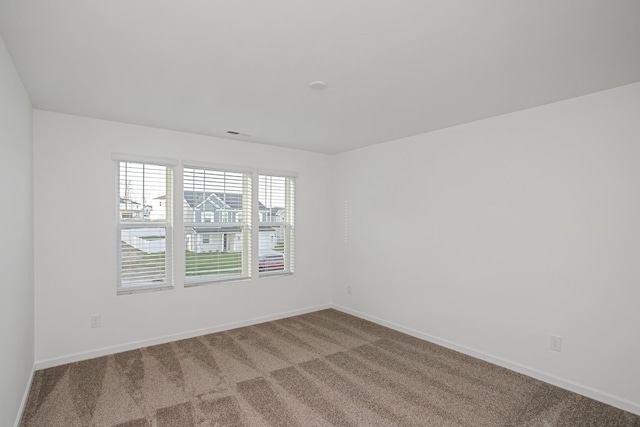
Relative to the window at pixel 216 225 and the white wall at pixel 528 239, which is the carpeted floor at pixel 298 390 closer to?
the white wall at pixel 528 239

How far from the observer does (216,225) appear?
14.4 ft

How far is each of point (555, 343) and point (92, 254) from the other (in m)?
4.57

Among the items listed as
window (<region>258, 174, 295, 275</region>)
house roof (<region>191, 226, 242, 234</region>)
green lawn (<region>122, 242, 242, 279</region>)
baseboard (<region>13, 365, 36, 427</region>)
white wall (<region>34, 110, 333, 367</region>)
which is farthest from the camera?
window (<region>258, 174, 295, 275</region>)

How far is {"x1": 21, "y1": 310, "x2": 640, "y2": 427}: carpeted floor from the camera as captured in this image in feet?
7.99

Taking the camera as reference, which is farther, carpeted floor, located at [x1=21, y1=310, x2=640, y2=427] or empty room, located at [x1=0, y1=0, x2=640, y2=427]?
carpeted floor, located at [x1=21, y1=310, x2=640, y2=427]

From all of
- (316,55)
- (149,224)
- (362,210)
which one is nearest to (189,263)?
(149,224)

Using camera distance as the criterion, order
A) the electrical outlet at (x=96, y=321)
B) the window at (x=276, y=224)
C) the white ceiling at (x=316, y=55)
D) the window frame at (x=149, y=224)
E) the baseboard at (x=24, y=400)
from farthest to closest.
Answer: the window at (x=276, y=224) < the window frame at (x=149, y=224) < the electrical outlet at (x=96, y=321) < the baseboard at (x=24, y=400) < the white ceiling at (x=316, y=55)

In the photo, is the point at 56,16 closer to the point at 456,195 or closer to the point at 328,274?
the point at 456,195

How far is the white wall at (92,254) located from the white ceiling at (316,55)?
355 millimetres

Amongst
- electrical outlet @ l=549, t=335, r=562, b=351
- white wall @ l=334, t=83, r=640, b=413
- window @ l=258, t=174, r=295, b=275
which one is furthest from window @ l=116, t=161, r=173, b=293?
electrical outlet @ l=549, t=335, r=562, b=351

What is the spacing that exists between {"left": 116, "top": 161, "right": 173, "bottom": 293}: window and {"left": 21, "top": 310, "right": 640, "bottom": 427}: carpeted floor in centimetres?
80

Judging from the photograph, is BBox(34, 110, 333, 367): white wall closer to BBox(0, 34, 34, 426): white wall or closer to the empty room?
the empty room

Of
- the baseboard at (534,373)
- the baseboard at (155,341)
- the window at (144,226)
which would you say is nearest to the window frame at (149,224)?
the window at (144,226)

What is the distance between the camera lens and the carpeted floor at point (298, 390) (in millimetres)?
2436
